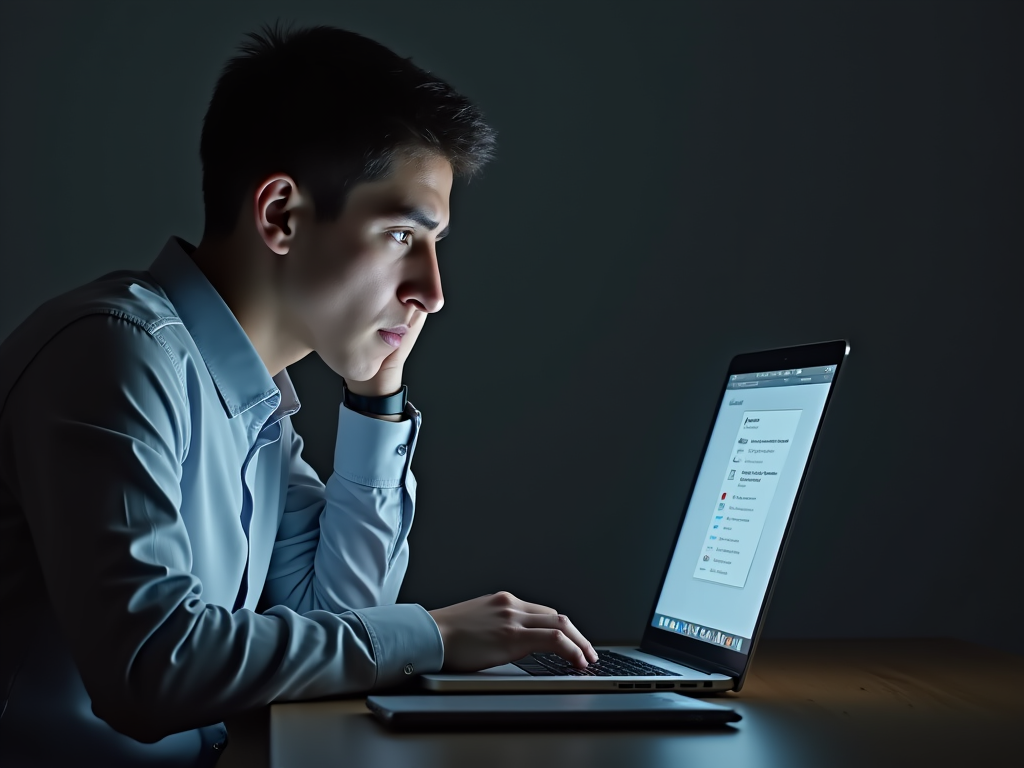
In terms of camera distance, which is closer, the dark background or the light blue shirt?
the light blue shirt

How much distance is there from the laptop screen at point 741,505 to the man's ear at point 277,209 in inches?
22.5

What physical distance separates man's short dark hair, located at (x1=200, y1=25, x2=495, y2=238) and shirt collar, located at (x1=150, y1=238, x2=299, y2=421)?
88mm

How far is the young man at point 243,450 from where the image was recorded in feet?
2.71

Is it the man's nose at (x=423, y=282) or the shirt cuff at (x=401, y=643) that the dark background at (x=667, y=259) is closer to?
the man's nose at (x=423, y=282)

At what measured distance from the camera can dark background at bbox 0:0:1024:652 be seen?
1996mm

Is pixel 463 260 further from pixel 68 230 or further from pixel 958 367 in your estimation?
pixel 958 367

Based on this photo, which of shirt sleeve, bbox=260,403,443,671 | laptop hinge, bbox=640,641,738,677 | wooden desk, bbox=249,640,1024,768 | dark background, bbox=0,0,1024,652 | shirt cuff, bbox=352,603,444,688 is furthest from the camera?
dark background, bbox=0,0,1024,652

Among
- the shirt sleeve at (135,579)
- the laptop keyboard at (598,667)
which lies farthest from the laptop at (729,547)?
the shirt sleeve at (135,579)

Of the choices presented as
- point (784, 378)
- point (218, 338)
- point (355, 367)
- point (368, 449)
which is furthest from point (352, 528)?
point (784, 378)

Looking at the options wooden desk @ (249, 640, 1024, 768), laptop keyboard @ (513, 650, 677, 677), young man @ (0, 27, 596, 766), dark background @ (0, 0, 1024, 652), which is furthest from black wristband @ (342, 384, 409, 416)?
dark background @ (0, 0, 1024, 652)

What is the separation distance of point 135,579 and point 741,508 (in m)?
0.66

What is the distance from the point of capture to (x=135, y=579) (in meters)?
0.81

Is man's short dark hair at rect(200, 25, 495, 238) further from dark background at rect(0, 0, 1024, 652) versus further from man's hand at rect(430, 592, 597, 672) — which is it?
dark background at rect(0, 0, 1024, 652)

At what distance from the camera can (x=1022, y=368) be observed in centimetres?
221
